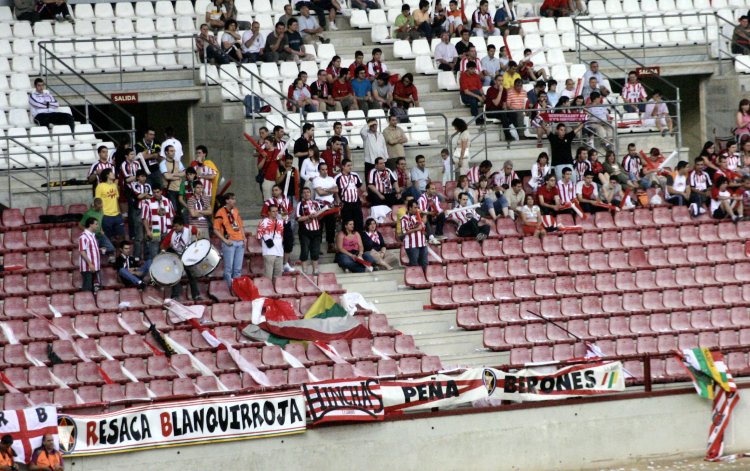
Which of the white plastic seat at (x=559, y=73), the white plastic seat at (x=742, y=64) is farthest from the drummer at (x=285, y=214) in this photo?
the white plastic seat at (x=742, y=64)

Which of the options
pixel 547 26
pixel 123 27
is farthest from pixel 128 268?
pixel 547 26

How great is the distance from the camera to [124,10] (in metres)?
29.2

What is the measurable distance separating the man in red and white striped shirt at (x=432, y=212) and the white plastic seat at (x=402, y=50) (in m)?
4.79

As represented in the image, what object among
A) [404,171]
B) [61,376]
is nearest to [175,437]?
[61,376]

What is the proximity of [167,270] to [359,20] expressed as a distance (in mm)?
8774

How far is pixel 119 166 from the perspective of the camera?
24.2 meters

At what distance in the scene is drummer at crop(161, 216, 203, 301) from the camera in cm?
2281

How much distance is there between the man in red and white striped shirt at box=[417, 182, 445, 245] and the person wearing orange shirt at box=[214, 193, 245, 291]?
115 inches

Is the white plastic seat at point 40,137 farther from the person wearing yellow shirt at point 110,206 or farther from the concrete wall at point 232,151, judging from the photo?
the concrete wall at point 232,151

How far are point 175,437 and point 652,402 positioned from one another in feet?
19.6

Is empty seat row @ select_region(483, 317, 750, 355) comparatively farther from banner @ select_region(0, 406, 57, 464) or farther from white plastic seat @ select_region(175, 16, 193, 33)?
white plastic seat @ select_region(175, 16, 193, 33)

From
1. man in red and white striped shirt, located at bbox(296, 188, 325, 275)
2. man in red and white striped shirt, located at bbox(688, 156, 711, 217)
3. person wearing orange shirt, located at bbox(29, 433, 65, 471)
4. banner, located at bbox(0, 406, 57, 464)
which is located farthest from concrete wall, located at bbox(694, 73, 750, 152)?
person wearing orange shirt, located at bbox(29, 433, 65, 471)

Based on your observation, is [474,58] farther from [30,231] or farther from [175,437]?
[175,437]

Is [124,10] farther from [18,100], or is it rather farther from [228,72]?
[18,100]
